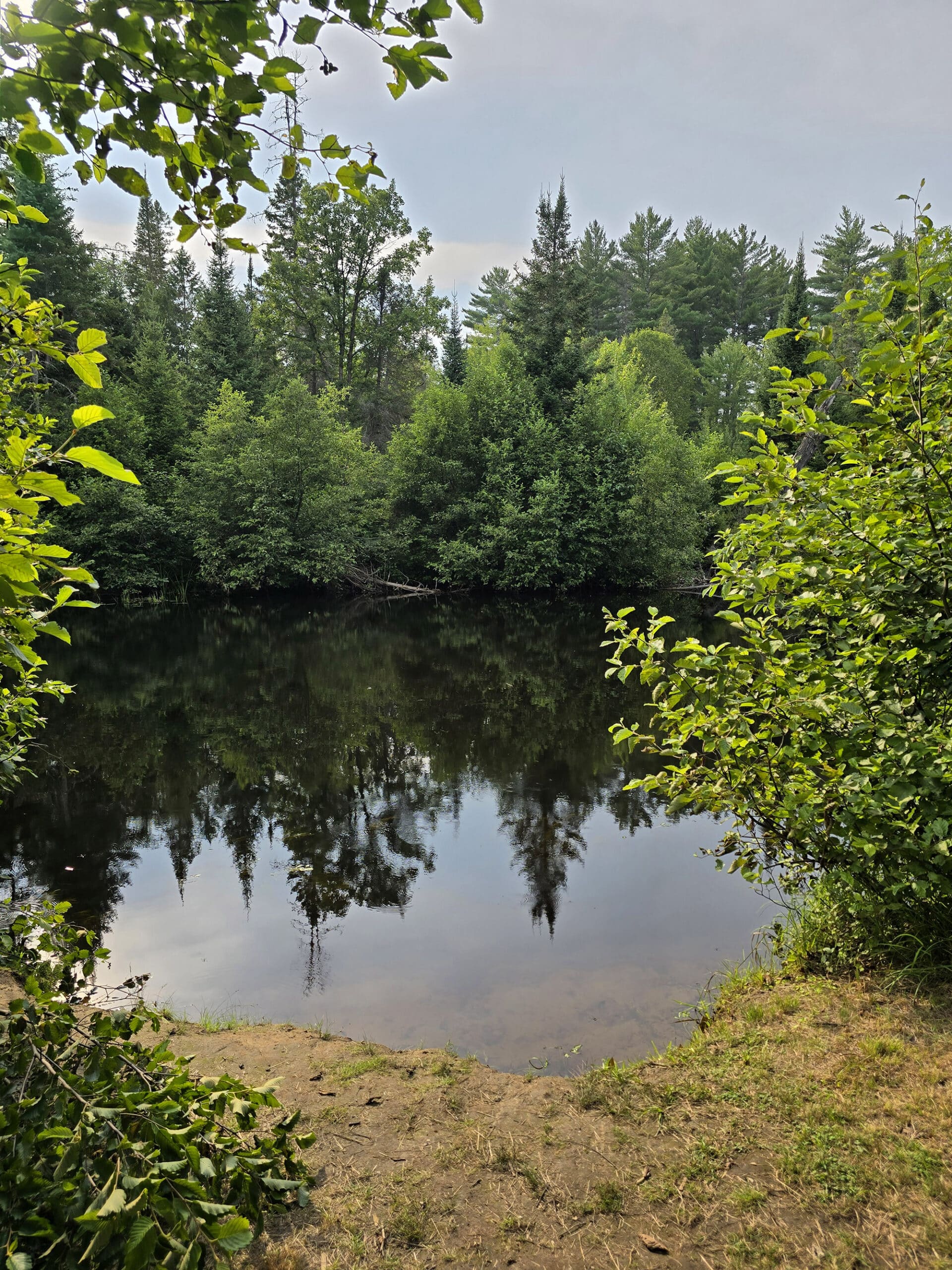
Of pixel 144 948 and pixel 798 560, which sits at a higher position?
pixel 798 560

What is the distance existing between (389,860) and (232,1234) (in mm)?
6366

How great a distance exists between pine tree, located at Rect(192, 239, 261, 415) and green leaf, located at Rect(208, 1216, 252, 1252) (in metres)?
37.4

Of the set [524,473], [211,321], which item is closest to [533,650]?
[524,473]

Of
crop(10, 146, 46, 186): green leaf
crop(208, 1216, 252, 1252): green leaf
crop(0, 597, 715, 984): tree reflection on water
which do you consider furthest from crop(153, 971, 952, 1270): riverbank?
crop(10, 146, 46, 186): green leaf

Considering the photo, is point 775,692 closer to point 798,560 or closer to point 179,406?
point 798,560

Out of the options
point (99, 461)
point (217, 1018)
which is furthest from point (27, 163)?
point (217, 1018)

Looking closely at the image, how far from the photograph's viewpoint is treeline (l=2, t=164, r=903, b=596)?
28.2 meters

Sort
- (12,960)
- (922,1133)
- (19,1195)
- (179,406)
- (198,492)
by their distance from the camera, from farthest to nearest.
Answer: (179,406)
(198,492)
(922,1133)
(12,960)
(19,1195)

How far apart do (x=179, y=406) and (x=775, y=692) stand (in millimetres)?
31837

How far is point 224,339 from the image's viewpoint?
119 feet

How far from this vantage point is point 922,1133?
9.29 ft

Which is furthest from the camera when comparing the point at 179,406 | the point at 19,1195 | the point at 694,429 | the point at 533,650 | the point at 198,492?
the point at 694,429

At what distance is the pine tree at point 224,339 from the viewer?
3566 centimetres

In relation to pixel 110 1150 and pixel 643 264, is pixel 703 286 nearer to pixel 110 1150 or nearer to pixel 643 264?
pixel 643 264
